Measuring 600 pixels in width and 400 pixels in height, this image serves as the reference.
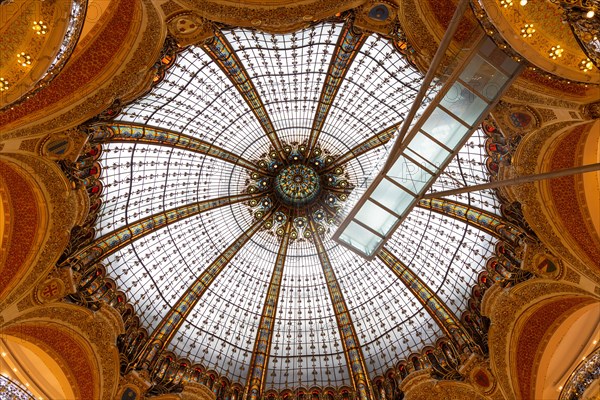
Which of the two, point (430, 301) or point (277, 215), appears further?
point (277, 215)

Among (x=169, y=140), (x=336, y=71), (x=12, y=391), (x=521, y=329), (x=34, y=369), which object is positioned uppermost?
(x=336, y=71)

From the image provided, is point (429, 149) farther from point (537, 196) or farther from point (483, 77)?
point (537, 196)

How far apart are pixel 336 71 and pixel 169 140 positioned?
6.47 meters

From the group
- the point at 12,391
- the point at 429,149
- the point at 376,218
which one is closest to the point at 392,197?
the point at 376,218

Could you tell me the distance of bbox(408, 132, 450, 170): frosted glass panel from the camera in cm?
1157

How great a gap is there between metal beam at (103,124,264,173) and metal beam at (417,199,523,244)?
23.8 feet

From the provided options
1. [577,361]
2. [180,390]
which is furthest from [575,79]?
[180,390]

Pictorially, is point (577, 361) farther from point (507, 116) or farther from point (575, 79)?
point (575, 79)

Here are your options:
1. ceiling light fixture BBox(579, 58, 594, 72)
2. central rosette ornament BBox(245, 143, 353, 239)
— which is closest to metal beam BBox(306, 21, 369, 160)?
central rosette ornament BBox(245, 143, 353, 239)

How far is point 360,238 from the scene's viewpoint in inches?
524

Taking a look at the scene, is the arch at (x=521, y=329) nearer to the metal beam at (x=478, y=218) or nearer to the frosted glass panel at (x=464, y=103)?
the metal beam at (x=478, y=218)

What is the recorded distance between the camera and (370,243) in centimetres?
1327

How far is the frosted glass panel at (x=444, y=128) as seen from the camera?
1131cm

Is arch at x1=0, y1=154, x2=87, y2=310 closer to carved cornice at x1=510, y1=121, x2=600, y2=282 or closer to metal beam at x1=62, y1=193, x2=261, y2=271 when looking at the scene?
metal beam at x1=62, y1=193, x2=261, y2=271
